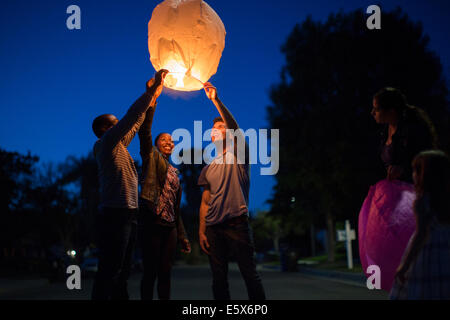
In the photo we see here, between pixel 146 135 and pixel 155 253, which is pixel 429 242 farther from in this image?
pixel 146 135

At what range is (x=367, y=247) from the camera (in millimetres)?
3176

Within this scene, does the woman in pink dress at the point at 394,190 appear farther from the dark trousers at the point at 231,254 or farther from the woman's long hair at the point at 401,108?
the dark trousers at the point at 231,254

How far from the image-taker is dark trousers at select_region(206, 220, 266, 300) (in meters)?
3.66

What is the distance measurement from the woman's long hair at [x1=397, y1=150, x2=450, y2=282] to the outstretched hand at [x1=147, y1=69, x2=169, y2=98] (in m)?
2.15

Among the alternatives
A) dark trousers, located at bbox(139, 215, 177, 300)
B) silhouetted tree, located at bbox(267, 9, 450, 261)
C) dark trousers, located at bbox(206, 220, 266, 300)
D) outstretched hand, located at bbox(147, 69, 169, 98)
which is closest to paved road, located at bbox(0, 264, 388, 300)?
dark trousers, located at bbox(139, 215, 177, 300)

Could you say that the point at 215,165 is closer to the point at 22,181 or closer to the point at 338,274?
the point at 338,274

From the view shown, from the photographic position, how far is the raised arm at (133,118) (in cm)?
325

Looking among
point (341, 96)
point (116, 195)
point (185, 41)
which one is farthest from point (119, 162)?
point (341, 96)

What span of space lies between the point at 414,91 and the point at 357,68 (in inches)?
123

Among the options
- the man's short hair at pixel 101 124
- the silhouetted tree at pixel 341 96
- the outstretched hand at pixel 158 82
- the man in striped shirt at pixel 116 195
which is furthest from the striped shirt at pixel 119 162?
the silhouetted tree at pixel 341 96

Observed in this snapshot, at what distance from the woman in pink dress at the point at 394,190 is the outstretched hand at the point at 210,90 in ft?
4.62

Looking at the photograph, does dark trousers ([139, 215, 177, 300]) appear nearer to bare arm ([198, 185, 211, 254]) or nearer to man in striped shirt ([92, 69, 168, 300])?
bare arm ([198, 185, 211, 254])

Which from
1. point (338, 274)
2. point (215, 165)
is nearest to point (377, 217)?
point (215, 165)
